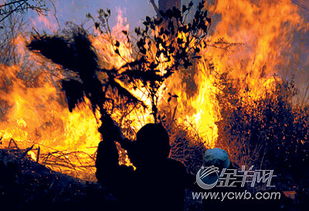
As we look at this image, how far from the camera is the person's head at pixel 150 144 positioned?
180 cm

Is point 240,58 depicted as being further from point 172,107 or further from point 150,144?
point 150,144

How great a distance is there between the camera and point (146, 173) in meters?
1.84

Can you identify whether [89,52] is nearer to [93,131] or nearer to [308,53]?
[93,131]

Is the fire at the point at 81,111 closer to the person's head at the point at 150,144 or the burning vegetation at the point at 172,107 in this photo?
the burning vegetation at the point at 172,107

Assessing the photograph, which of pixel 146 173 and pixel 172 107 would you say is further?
pixel 172 107

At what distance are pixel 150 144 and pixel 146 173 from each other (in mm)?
251

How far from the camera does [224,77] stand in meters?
9.82

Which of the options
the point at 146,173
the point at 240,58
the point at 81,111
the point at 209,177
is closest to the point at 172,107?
the point at 81,111

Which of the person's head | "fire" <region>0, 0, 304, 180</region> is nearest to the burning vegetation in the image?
"fire" <region>0, 0, 304, 180</region>

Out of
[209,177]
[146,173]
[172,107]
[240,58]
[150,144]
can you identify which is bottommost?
[146,173]

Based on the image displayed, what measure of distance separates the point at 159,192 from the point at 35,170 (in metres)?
2.86

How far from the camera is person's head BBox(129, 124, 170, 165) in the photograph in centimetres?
180

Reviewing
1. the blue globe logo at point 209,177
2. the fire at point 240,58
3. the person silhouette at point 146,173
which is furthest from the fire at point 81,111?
the person silhouette at point 146,173

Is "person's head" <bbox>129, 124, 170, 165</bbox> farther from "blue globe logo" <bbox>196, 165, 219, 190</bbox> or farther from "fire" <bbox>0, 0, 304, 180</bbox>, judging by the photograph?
"fire" <bbox>0, 0, 304, 180</bbox>
